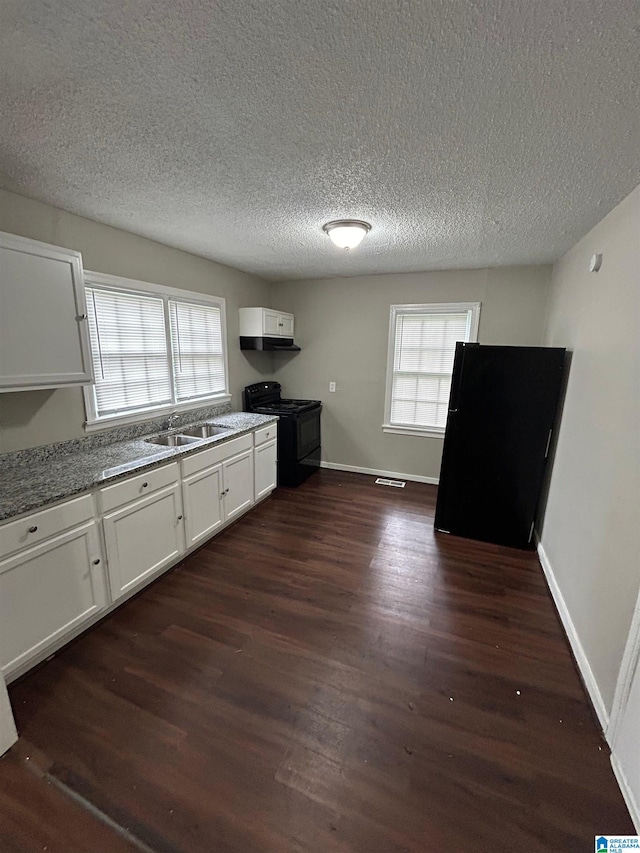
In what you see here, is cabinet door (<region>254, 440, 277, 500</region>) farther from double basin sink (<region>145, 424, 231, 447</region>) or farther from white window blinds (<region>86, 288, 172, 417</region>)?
white window blinds (<region>86, 288, 172, 417</region>)

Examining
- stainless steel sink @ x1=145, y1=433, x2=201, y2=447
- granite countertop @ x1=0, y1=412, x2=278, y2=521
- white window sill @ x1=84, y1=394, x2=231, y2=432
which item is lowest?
stainless steel sink @ x1=145, y1=433, x2=201, y2=447

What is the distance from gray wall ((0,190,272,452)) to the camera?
6.91ft

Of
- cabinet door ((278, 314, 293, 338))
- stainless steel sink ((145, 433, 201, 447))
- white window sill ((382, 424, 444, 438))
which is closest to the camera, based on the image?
stainless steel sink ((145, 433, 201, 447))

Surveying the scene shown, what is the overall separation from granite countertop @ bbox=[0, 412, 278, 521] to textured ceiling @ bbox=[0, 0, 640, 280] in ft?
5.29

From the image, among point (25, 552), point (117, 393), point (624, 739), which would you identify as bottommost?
point (624, 739)

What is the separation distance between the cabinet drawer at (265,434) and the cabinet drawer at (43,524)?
1753 mm

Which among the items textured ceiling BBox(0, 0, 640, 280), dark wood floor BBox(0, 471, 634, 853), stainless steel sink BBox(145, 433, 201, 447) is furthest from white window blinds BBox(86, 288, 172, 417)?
dark wood floor BBox(0, 471, 634, 853)

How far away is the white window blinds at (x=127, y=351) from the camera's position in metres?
2.64

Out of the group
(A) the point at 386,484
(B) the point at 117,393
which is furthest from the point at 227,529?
(A) the point at 386,484

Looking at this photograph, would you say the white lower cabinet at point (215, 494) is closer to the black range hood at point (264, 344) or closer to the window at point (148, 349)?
the window at point (148, 349)

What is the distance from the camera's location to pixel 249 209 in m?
2.27

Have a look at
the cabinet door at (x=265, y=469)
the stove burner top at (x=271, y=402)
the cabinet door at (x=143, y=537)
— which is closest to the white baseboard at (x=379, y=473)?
the stove burner top at (x=271, y=402)

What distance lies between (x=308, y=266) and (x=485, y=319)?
2039 mm

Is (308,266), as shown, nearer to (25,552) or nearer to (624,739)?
(25,552)
